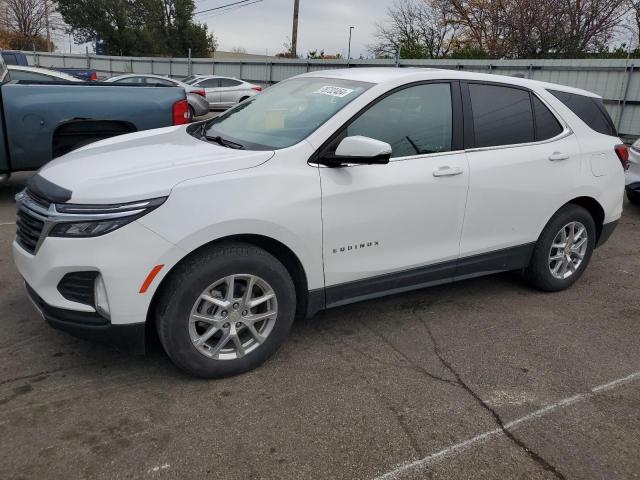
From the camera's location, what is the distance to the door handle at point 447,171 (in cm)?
363

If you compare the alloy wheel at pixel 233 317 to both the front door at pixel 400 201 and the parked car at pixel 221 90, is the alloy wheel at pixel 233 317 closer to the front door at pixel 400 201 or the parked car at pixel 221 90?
the front door at pixel 400 201

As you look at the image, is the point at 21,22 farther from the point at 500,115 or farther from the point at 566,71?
the point at 500,115

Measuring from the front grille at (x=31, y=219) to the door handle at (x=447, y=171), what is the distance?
2.32m

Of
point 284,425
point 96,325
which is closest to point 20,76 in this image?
point 96,325

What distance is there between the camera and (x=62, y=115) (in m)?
6.22

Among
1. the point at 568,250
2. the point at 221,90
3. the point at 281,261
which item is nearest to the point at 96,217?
the point at 281,261

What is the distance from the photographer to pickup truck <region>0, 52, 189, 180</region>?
609 centimetres

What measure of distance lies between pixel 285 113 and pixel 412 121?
0.85m

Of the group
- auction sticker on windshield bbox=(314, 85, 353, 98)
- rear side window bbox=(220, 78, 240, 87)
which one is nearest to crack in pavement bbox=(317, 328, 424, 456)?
auction sticker on windshield bbox=(314, 85, 353, 98)

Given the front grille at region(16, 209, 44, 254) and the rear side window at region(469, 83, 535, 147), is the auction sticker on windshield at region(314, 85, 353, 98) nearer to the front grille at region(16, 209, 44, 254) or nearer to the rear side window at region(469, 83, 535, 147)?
the rear side window at region(469, 83, 535, 147)

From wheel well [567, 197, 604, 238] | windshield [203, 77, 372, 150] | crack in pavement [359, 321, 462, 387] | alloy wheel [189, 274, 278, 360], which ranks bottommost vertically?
crack in pavement [359, 321, 462, 387]

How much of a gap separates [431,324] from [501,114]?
5.29 feet

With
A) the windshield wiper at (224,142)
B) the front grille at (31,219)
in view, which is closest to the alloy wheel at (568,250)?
the windshield wiper at (224,142)

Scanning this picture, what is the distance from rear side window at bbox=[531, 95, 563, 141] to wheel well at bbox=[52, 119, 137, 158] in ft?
14.7
